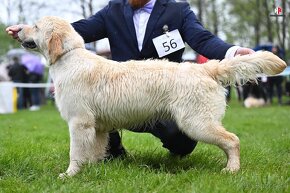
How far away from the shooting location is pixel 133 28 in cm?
446

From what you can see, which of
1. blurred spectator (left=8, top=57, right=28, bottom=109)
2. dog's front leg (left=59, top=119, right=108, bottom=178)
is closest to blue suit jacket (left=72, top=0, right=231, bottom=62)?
dog's front leg (left=59, top=119, right=108, bottom=178)

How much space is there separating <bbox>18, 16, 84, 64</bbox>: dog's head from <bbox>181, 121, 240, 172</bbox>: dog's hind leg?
1292 mm

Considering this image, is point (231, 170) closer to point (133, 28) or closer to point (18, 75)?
point (133, 28)

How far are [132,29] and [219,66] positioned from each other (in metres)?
1.16

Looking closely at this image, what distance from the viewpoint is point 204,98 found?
3617mm

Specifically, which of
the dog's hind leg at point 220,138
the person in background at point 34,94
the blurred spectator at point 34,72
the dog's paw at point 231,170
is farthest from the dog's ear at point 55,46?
the blurred spectator at point 34,72

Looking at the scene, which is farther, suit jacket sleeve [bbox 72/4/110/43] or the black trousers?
suit jacket sleeve [bbox 72/4/110/43]

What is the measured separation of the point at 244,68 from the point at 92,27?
5.88 ft

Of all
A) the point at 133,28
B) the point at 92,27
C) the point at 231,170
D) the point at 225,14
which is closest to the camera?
the point at 231,170

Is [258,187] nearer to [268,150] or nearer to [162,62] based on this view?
[162,62]

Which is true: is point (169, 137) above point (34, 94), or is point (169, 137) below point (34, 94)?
above

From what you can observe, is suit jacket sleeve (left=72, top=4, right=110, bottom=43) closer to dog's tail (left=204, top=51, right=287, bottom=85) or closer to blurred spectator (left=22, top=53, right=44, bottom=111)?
dog's tail (left=204, top=51, right=287, bottom=85)

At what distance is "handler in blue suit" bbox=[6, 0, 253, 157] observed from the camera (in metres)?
4.34

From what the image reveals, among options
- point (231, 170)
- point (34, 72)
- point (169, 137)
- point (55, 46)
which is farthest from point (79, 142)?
point (34, 72)
